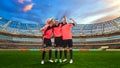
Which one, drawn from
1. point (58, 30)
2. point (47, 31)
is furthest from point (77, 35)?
point (47, 31)

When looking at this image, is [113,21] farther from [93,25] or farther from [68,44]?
[68,44]

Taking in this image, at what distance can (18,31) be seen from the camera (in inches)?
3460

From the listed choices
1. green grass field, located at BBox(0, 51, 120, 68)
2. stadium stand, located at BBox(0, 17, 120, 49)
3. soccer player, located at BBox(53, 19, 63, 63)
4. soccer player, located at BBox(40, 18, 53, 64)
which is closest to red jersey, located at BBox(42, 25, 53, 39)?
soccer player, located at BBox(40, 18, 53, 64)

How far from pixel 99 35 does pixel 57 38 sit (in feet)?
242

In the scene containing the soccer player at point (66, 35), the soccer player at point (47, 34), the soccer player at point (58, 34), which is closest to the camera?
the soccer player at point (47, 34)

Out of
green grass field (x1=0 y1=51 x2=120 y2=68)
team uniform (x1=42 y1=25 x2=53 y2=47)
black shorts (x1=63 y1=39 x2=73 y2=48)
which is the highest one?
team uniform (x1=42 y1=25 x2=53 y2=47)

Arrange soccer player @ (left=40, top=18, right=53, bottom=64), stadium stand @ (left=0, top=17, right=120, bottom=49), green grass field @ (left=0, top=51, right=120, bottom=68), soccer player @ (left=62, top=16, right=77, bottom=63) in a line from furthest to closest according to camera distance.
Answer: stadium stand @ (left=0, top=17, right=120, bottom=49), soccer player @ (left=62, top=16, right=77, bottom=63), soccer player @ (left=40, top=18, right=53, bottom=64), green grass field @ (left=0, top=51, right=120, bottom=68)

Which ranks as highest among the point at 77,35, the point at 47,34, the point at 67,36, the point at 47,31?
the point at 77,35

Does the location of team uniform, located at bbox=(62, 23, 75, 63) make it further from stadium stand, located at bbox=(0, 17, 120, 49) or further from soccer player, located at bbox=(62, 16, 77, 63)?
stadium stand, located at bbox=(0, 17, 120, 49)

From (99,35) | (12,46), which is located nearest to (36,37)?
(12,46)

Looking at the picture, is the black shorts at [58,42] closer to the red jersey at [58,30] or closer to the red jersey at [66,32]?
the red jersey at [58,30]

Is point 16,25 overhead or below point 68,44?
overhead

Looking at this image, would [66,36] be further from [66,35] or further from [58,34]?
[58,34]

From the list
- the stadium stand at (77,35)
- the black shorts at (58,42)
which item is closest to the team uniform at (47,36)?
the black shorts at (58,42)
